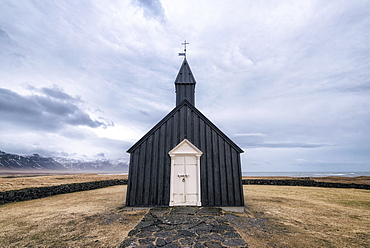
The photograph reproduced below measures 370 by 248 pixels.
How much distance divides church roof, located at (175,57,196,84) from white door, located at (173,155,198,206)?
17.4ft

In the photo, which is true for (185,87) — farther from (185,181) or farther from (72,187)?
(72,187)

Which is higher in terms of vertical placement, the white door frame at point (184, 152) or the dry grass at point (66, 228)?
the white door frame at point (184, 152)

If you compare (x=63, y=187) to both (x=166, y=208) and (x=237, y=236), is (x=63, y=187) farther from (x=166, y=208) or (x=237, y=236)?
(x=237, y=236)

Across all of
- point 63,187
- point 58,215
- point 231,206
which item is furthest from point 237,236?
point 63,187

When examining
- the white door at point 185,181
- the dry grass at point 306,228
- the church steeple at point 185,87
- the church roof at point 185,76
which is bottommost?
the dry grass at point 306,228

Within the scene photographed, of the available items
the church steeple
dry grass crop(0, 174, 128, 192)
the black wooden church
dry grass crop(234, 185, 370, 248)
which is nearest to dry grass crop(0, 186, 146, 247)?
the black wooden church

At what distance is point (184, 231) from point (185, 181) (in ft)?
11.7

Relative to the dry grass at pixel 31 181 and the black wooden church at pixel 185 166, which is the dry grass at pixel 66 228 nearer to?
the black wooden church at pixel 185 166

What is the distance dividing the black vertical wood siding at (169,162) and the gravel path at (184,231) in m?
1.11

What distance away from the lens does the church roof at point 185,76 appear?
450 inches

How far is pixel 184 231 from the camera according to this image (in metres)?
5.43

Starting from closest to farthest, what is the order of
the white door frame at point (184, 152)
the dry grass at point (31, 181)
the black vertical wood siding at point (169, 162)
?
the black vertical wood siding at point (169, 162), the white door frame at point (184, 152), the dry grass at point (31, 181)

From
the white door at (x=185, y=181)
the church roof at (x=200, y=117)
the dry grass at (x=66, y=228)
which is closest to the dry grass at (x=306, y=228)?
the white door at (x=185, y=181)

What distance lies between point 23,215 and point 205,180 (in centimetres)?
939
